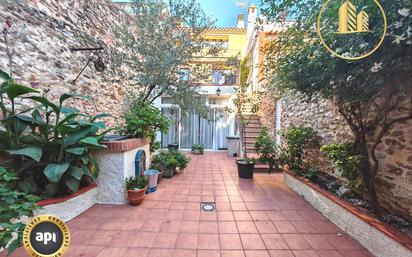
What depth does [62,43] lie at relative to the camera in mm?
3281

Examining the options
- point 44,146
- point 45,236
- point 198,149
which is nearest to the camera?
point 45,236

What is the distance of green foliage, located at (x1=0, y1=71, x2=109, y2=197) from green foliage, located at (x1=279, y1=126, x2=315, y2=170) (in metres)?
3.47

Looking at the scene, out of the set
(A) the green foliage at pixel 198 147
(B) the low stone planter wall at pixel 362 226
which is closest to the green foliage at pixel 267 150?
(B) the low stone planter wall at pixel 362 226

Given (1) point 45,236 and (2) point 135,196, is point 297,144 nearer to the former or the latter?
(2) point 135,196

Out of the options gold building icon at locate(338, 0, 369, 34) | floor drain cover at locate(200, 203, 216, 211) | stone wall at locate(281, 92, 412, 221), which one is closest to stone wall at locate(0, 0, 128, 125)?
floor drain cover at locate(200, 203, 216, 211)

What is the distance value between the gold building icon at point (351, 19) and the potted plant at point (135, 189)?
3.06 metres

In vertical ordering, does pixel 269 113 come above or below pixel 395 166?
above

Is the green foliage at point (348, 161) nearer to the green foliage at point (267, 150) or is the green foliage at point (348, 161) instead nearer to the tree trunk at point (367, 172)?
the tree trunk at point (367, 172)

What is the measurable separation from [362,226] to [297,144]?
6.36ft

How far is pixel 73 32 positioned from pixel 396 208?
553cm

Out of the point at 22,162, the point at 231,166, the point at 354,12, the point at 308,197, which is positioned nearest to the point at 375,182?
the point at 308,197

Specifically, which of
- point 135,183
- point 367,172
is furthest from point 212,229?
point 367,172

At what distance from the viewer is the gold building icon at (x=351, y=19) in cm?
164

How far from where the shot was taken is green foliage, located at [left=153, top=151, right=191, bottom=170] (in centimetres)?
438
